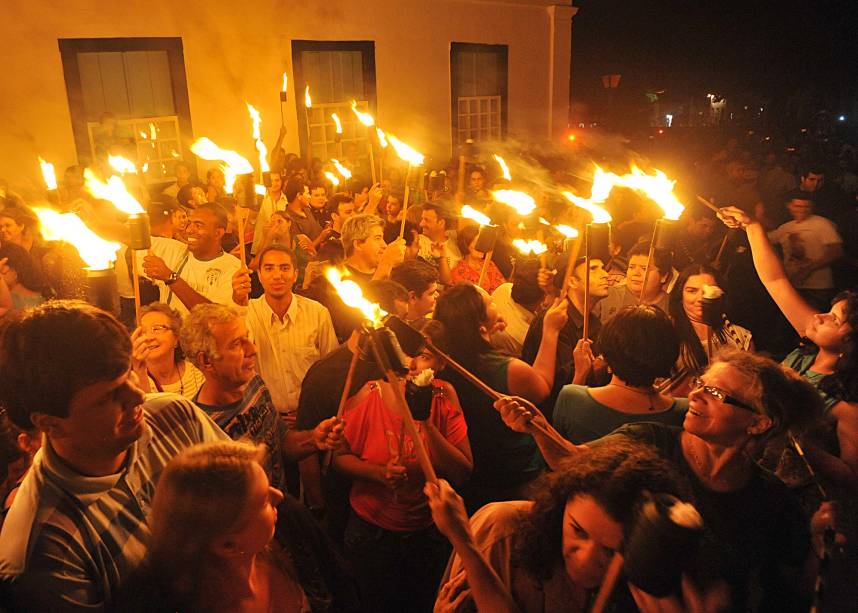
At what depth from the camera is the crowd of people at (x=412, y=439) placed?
1949mm

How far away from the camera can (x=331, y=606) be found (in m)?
2.23

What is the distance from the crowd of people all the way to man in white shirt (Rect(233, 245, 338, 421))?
1 cm

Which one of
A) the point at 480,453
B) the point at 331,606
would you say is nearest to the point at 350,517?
the point at 480,453

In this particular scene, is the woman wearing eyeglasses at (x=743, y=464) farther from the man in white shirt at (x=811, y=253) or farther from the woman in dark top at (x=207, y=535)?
the man in white shirt at (x=811, y=253)

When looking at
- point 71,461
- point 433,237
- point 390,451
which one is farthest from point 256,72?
point 71,461

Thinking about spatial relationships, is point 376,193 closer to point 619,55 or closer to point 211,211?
point 211,211

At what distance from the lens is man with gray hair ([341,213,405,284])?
16.6 feet

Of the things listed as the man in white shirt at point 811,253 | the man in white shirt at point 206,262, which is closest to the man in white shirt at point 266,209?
the man in white shirt at point 206,262

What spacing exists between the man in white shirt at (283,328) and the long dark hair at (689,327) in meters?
2.24

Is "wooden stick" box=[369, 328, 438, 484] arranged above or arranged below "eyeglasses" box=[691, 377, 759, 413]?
above

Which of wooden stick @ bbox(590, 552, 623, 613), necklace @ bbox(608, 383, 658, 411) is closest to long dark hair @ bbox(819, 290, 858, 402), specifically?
necklace @ bbox(608, 383, 658, 411)

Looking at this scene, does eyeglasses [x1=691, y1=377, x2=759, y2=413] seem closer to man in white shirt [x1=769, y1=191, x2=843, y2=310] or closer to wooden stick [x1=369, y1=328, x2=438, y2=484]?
wooden stick [x1=369, y1=328, x2=438, y2=484]

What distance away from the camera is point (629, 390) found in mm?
3121

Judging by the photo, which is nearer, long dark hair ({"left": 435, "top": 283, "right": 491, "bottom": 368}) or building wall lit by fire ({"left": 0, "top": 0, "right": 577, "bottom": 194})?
long dark hair ({"left": 435, "top": 283, "right": 491, "bottom": 368})
